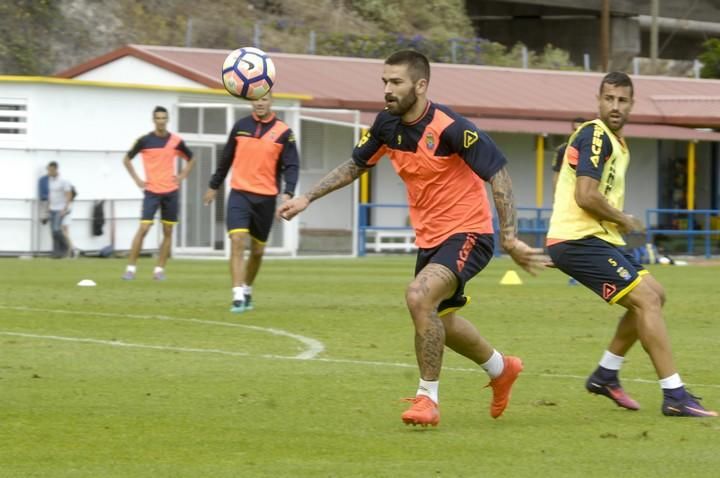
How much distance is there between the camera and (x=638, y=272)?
901 centimetres

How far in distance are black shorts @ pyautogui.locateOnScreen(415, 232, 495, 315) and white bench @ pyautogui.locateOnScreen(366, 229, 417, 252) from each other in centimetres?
2647

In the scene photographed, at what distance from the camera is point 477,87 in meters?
40.4

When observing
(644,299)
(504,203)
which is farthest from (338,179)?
(644,299)

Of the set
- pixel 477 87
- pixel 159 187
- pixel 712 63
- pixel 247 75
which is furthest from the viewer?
pixel 712 63

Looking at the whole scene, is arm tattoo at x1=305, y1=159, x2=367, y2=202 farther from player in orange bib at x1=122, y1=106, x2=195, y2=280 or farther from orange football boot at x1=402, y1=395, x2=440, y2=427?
player in orange bib at x1=122, y1=106, x2=195, y2=280

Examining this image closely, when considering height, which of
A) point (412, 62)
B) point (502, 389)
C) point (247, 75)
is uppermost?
point (247, 75)

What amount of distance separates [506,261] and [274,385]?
21524 millimetres

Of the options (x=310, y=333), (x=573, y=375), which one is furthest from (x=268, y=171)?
(x=573, y=375)

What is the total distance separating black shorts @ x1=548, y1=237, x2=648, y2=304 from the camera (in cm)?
892

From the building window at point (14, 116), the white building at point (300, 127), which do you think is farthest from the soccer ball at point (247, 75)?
the building window at point (14, 116)

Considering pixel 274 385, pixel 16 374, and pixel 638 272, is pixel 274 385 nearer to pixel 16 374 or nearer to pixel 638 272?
pixel 16 374

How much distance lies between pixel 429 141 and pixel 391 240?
1122 inches

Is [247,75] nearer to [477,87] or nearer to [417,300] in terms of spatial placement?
[417,300]

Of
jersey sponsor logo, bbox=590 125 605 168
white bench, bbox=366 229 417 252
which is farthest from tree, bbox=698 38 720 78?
jersey sponsor logo, bbox=590 125 605 168
